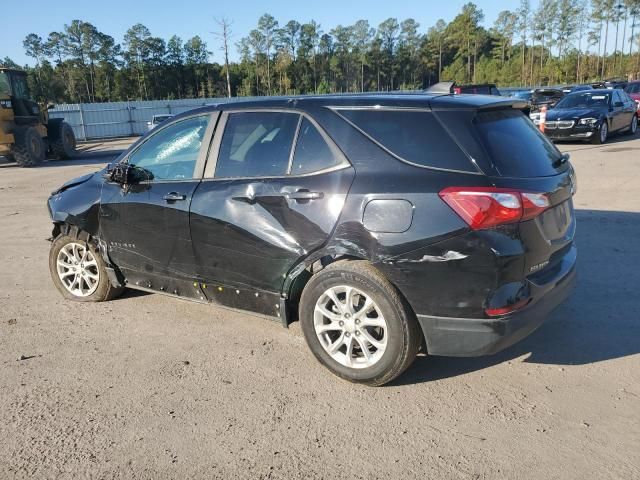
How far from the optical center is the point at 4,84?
18.1 meters

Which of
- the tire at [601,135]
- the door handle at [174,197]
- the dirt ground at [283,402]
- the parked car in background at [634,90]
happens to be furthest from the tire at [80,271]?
the parked car in background at [634,90]

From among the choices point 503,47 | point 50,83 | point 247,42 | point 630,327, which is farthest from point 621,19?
point 630,327

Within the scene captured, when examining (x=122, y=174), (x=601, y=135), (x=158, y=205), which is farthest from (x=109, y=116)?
(x=158, y=205)

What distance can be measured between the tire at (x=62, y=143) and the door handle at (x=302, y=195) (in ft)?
64.0

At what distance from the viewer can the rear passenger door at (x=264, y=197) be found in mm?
→ 3469

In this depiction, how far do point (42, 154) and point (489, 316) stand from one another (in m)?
19.5

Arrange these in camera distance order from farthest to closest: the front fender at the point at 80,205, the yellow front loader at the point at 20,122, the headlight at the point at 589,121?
the yellow front loader at the point at 20,122
the headlight at the point at 589,121
the front fender at the point at 80,205

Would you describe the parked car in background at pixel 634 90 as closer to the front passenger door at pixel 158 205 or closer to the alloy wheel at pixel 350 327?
the front passenger door at pixel 158 205

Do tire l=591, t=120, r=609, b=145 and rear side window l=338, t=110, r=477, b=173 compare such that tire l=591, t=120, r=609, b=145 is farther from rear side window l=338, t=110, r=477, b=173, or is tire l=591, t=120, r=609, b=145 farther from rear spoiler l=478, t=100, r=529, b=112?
rear side window l=338, t=110, r=477, b=173

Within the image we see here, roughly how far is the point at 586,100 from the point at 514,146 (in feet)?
52.5

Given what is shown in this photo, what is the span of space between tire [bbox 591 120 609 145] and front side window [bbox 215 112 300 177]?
1525cm

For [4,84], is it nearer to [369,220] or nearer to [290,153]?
[290,153]

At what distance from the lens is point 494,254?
117 inches

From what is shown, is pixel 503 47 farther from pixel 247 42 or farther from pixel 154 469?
pixel 154 469
